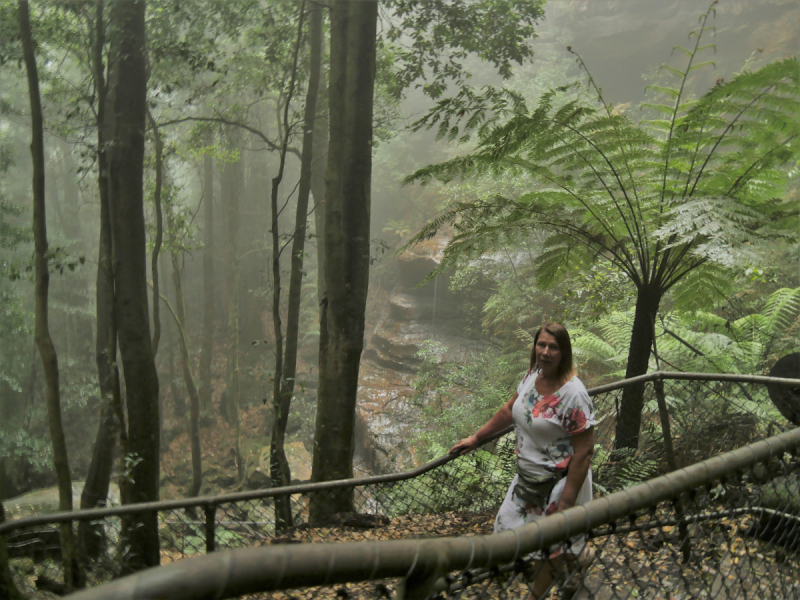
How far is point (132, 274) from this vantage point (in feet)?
15.4

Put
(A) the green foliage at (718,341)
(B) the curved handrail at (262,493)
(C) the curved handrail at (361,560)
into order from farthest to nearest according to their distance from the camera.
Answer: (A) the green foliage at (718,341)
(B) the curved handrail at (262,493)
(C) the curved handrail at (361,560)

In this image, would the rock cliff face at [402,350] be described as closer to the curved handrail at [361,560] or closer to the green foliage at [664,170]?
the green foliage at [664,170]

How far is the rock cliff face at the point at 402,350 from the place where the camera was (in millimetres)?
13203

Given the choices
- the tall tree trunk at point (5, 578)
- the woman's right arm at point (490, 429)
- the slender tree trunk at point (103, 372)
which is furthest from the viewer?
the slender tree trunk at point (103, 372)

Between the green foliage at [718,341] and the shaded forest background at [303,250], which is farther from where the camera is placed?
the shaded forest background at [303,250]

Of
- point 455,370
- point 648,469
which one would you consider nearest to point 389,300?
point 455,370

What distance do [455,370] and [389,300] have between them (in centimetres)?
618

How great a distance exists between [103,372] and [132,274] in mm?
2107

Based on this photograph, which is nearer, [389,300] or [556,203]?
[556,203]

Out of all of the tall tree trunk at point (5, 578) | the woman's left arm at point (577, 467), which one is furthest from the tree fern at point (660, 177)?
the tall tree trunk at point (5, 578)

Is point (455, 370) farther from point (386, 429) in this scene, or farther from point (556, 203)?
point (556, 203)

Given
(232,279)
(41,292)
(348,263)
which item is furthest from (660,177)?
(232,279)

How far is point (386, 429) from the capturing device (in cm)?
1328

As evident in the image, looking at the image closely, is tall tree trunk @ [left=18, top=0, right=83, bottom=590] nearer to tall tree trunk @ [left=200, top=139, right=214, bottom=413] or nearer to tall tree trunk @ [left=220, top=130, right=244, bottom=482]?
tall tree trunk @ [left=200, top=139, right=214, bottom=413]
